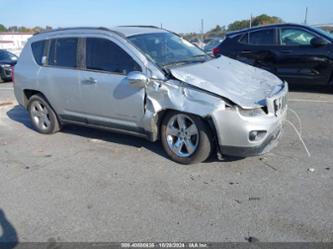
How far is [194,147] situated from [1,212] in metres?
2.25

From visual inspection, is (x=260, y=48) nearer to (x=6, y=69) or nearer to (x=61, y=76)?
(x=61, y=76)

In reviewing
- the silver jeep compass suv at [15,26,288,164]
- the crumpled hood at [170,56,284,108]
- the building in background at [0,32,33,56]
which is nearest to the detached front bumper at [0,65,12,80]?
the silver jeep compass suv at [15,26,288,164]

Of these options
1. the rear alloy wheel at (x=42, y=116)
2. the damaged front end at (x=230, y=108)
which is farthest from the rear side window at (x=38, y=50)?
the damaged front end at (x=230, y=108)

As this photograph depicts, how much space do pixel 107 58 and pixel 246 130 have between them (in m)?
A: 2.23

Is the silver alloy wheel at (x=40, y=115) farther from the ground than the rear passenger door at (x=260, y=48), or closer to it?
closer to it

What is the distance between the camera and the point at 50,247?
3.14 metres

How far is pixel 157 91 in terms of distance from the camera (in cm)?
463

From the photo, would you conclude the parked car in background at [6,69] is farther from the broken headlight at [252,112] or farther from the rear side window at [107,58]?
the broken headlight at [252,112]

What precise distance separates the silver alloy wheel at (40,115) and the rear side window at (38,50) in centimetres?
73

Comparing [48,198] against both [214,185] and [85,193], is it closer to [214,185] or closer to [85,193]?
[85,193]

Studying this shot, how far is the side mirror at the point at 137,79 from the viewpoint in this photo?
4.64 meters

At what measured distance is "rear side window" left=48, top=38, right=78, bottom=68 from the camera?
18.5 feet

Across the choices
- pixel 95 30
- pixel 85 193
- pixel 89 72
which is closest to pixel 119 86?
pixel 89 72

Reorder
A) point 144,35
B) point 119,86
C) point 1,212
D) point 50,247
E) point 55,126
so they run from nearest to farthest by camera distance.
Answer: point 50,247 → point 1,212 → point 119,86 → point 144,35 → point 55,126
